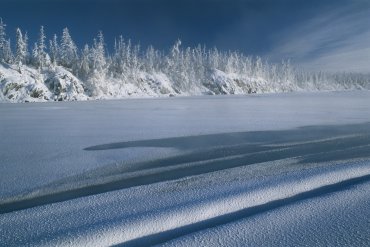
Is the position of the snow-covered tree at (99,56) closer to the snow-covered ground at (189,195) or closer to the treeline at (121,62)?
the treeline at (121,62)

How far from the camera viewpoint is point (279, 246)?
285cm

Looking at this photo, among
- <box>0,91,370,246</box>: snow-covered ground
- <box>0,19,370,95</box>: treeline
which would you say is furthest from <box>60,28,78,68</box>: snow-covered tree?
<box>0,91,370,246</box>: snow-covered ground

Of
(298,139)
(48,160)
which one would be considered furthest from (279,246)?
(298,139)

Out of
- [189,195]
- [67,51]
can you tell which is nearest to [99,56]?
[67,51]

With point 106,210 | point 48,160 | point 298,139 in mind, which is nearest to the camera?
point 106,210

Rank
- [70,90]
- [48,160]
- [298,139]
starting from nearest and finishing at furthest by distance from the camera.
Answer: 1. [48,160]
2. [298,139]
3. [70,90]

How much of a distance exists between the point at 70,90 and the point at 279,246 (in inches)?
3549

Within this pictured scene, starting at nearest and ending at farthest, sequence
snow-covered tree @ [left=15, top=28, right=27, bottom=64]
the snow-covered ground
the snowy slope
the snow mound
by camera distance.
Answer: the snow-covered ground
the snow mound
the snowy slope
snow-covered tree @ [left=15, top=28, right=27, bottom=64]

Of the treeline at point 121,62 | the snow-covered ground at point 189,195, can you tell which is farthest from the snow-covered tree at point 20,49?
the snow-covered ground at point 189,195

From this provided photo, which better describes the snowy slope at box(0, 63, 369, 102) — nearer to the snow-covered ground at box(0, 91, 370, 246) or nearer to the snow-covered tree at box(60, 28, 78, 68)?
the snow-covered tree at box(60, 28, 78, 68)

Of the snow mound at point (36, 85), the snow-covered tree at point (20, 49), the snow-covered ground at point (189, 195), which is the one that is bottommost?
the snow-covered ground at point (189, 195)

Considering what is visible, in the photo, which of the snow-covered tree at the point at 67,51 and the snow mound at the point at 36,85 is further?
the snow-covered tree at the point at 67,51

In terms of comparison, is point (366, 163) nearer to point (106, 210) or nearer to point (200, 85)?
point (106, 210)

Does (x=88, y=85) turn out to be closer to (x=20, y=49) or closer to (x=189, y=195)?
(x=20, y=49)
